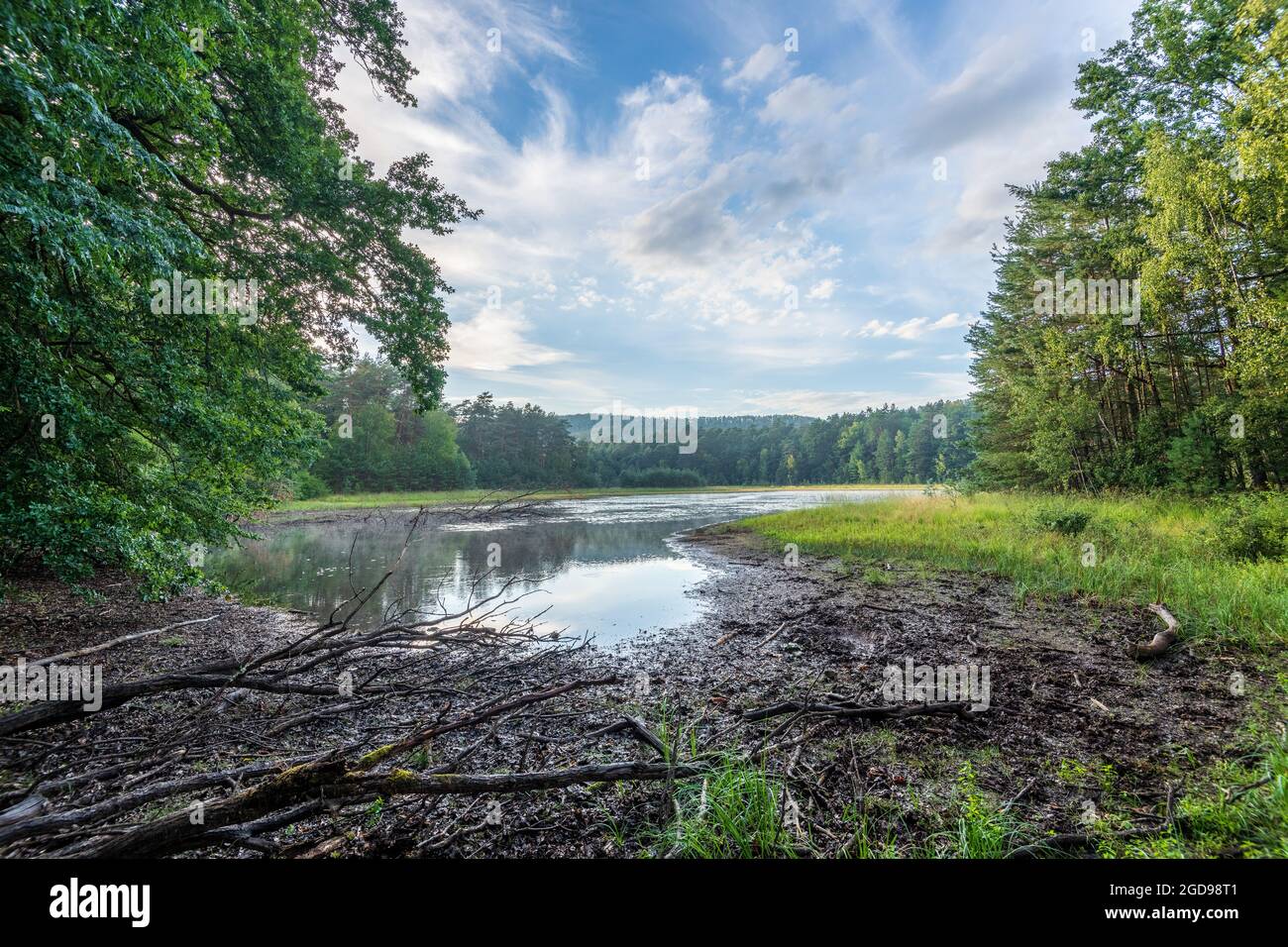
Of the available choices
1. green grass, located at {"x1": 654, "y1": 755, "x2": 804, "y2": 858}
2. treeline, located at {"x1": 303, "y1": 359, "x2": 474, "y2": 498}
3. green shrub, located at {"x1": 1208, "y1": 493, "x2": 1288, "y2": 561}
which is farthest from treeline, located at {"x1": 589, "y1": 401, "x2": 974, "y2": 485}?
green grass, located at {"x1": 654, "y1": 755, "x2": 804, "y2": 858}

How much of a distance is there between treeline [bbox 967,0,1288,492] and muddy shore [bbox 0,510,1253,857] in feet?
33.4

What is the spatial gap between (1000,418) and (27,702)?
34169mm

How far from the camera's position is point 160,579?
5715 millimetres

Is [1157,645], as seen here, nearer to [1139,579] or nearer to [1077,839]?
[1139,579]

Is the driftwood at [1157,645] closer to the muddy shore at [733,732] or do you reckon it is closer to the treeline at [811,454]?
the muddy shore at [733,732]

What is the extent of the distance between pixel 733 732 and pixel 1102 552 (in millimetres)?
11062

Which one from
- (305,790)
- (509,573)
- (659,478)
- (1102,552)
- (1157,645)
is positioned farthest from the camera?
(659,478)

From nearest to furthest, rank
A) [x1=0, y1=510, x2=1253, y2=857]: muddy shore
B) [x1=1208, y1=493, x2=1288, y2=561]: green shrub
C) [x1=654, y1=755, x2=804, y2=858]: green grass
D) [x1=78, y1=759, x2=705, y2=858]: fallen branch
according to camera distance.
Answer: [x1=78, y1=759, x2=705, y2=858]: fallen branch
[x1=654, y1=755, x2=804, y2=858]: green grass
[x1=0, y1=510, x2=1253, y2=857]: muddy shore
[x1=1208, y1=493, x2=1288, y2=561]: green shrub

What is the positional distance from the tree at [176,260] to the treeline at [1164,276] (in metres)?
17.5

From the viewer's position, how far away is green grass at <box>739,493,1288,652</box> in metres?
6.00

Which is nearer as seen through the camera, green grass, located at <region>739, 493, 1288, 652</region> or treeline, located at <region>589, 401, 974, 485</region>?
green grass, located at <region>739, 493, 1288, 652</region>

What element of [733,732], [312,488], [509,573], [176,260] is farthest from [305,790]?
[312,488]

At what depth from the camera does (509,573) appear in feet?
46.6

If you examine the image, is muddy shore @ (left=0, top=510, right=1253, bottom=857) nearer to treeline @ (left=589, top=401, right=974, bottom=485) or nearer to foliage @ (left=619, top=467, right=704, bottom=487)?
treeline @ (left=589, top=401, right=974, bottom=485)
